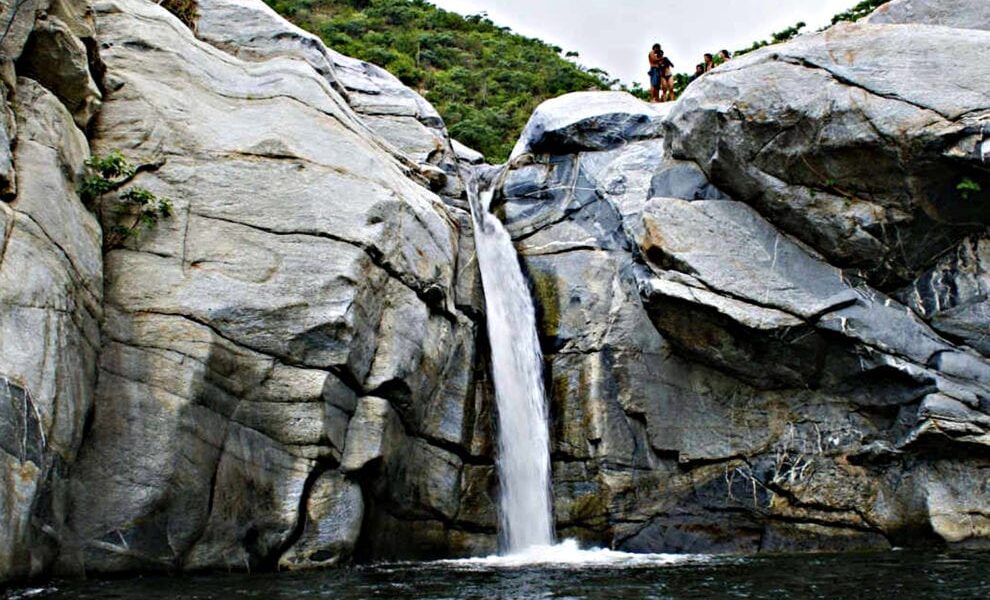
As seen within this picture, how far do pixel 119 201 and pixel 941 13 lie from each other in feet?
62.5

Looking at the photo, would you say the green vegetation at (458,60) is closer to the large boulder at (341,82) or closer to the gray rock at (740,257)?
the large boulder at (341,82)

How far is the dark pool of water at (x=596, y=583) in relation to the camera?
1208 centimetres

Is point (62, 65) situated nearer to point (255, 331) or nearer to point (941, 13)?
point (255, 331)

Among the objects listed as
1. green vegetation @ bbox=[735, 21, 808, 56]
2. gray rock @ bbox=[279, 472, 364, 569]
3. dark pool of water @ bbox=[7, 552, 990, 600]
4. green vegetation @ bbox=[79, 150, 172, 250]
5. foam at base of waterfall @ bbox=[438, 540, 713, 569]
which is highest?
green vegetation @ bbox=[735, 21, 808, 56]

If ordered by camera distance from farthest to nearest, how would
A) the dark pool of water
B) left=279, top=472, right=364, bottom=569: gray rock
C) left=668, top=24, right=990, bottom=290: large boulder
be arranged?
1. left=668, top=24, right=990, bottom=290: large boulder
2. left=279, top=472, right=364, bottom=569: gray rock
3. the dark pool of water

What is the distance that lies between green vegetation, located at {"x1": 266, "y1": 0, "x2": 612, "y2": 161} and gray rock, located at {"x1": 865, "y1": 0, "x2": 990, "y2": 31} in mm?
24395

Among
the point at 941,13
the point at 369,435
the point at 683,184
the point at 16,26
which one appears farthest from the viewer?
the point at 941,13

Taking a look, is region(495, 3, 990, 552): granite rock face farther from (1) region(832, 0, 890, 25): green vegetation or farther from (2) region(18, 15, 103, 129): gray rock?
(1) region(832, 0, 890, 25): green vegetation

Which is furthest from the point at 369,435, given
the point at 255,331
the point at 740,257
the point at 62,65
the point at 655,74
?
the point at 655,74

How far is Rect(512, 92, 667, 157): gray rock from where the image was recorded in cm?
2527

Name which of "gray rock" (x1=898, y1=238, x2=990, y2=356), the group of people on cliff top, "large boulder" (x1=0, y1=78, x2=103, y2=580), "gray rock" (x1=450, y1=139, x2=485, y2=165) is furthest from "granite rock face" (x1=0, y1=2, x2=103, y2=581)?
the group of people on cliff top

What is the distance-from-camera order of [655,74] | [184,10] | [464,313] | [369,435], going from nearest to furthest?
[369,435]
[464,313]
[184,10]
[655,74]

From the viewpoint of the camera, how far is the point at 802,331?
1883 centimetres

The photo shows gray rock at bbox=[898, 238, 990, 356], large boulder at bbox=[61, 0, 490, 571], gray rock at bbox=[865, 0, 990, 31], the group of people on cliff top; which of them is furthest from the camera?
the group of people on cliff top
